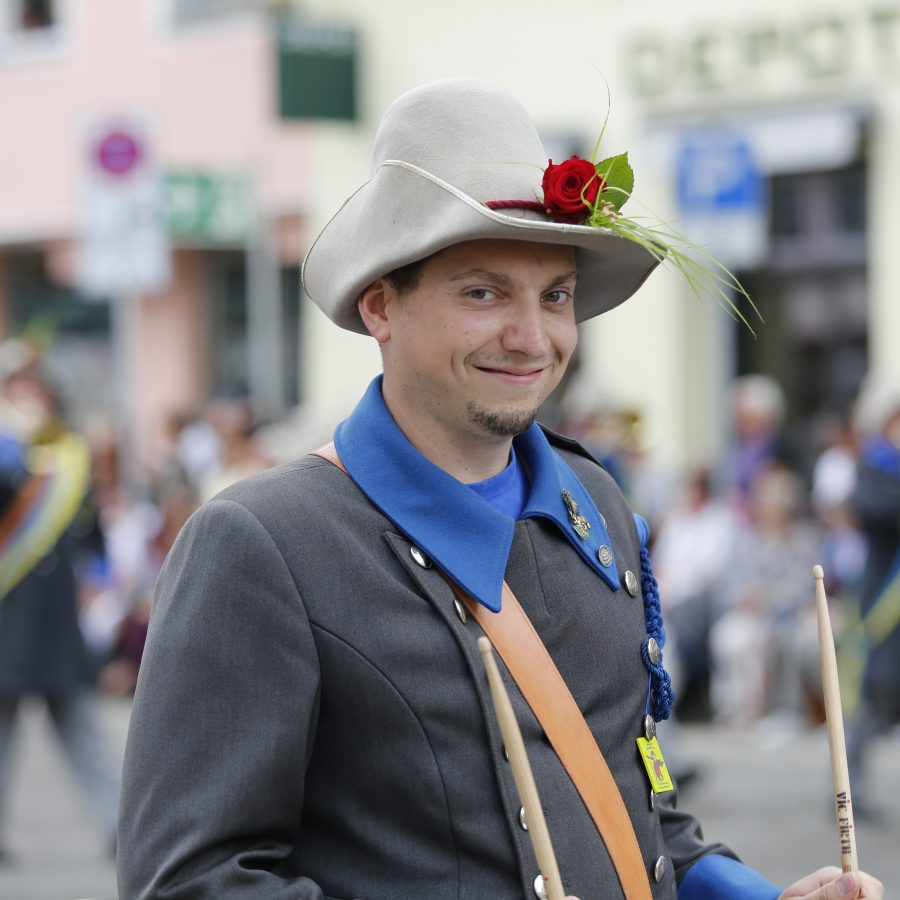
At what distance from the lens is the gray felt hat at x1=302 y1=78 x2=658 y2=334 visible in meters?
2.81

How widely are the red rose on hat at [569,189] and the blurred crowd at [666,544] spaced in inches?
229

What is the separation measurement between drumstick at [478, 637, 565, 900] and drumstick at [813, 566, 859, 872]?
436mm

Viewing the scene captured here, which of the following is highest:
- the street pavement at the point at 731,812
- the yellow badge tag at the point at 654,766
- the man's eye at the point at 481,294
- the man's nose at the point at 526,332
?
the man's eye at the point at 481,294

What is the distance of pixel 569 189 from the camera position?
2.85 meters

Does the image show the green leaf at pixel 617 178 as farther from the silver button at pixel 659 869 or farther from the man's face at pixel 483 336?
the silver button at pixel 659 869

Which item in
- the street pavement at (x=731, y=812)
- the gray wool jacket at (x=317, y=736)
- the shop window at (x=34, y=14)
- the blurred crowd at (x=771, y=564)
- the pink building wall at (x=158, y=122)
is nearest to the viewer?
the gray wool jacket at (x=317, y=736)

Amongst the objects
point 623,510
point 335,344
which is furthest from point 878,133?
point 623,510

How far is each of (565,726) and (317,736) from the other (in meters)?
0.33

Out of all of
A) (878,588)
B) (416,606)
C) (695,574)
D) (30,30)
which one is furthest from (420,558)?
(30,30)

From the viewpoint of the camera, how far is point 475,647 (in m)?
2.73

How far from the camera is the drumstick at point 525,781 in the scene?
8.03ft

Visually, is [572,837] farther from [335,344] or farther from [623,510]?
[335,344]

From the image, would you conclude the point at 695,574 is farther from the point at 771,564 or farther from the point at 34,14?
the point at 34,14

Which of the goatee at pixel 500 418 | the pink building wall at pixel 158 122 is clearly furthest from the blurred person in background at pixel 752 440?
the goatee at pixel 500 418
